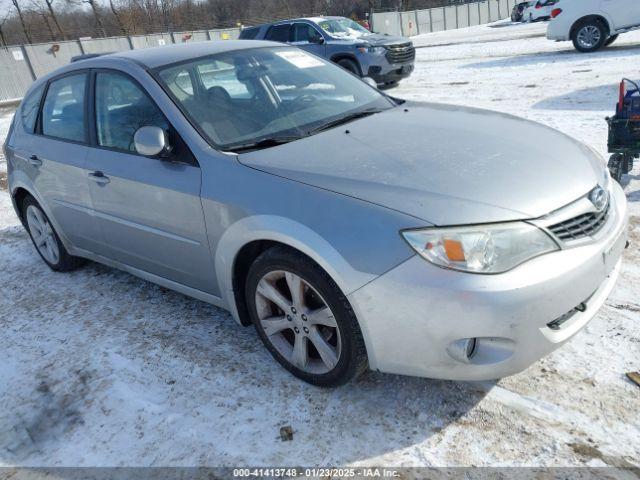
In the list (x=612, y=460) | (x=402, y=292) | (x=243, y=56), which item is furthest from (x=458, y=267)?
(x=243, y=56)

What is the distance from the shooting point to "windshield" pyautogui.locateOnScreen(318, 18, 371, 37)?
41.0 feet

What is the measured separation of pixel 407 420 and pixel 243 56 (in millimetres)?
2552

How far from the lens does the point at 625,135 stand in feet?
14.1

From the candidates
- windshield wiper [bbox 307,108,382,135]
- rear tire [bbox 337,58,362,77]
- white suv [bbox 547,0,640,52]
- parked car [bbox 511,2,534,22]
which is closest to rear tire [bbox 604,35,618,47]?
white suv [bbox 547,0,640,52]

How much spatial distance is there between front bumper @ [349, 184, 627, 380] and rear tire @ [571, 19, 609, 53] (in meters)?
12.2

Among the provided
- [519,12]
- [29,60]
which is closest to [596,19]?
[29,60]

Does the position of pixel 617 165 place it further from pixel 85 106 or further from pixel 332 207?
pixel 85 106

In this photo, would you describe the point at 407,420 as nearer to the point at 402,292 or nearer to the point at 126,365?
the point at 402,292

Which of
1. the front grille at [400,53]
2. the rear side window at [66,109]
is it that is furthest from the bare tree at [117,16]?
the rear side window at [66,109]

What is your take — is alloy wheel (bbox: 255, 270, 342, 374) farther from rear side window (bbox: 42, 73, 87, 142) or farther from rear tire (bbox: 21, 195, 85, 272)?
rear tire (bbox: 21, 195, 85, 272)

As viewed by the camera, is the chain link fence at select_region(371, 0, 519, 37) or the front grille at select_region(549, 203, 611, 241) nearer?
the front grille at select_region(549, 203, 611, 241)

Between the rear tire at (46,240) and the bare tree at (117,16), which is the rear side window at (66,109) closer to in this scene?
the rear tire at (46,240)

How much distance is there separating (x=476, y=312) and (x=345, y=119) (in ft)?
5.34

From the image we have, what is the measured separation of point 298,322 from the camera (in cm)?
264
